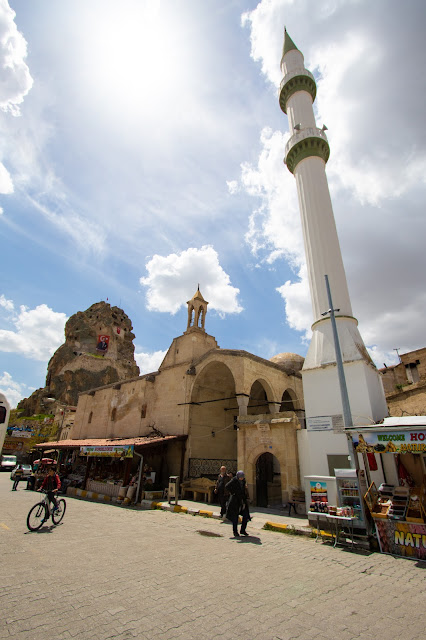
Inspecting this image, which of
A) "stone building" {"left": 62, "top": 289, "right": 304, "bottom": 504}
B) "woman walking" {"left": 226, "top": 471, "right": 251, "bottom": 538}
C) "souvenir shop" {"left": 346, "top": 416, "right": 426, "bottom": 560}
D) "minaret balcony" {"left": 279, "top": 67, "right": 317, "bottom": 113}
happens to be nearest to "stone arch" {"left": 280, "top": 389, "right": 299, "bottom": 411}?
"stone building" {"left": 62, "top": 289, "right": 304, "bottom": 504}

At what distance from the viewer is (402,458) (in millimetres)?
9906

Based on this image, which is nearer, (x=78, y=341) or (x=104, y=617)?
(x=104, y=617)

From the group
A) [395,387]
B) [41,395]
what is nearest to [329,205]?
[395,387]

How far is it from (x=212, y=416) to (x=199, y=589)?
563 inches

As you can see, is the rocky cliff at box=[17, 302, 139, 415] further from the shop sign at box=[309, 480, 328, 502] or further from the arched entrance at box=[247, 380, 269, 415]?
the shop sign at box=[309, 480, 328, 502]

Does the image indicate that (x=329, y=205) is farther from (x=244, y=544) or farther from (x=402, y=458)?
(x=244, y=544)

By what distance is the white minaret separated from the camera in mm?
10742

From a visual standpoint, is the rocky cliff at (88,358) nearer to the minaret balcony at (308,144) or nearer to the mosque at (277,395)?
the mosque at (277,395)

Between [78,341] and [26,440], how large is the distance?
67.7 ft

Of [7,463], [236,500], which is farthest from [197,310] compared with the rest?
[7,463]

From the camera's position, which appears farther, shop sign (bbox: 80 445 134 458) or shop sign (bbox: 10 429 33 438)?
shop sign (bbox: 10 429 33 438)

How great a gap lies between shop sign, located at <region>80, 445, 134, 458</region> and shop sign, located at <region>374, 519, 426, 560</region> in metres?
10.8

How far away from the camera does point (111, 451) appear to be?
15398 mm

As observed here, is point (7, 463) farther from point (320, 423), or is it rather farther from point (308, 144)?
point (308, 144)
